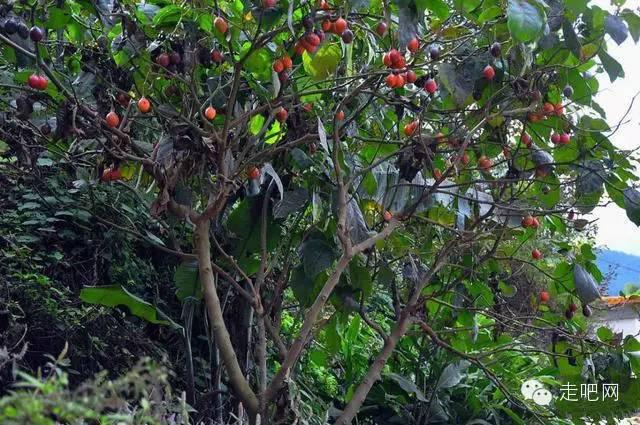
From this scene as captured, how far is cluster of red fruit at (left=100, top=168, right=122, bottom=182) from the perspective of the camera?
2.25 meters

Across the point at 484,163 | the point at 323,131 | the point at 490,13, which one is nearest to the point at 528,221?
the point at 484,163

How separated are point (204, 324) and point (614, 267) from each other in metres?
5.64

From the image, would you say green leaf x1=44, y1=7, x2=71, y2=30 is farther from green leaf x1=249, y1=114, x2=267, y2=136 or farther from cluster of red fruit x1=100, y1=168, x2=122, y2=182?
green leaf x1=249, y1=114, x2=267, y2=136

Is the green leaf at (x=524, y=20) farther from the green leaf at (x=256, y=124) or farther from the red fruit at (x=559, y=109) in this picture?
the green leaf at (x=256, y=124)

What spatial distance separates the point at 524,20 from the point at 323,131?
0.60 meters

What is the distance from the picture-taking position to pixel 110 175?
7.43 ft

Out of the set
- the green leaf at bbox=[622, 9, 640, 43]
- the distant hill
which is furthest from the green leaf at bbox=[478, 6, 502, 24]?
the distant hill

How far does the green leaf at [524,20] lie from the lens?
1.91 m

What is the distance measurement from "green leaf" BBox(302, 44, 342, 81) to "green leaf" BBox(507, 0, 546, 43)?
1.80ft

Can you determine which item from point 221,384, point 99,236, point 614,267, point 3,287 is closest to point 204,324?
point 221,384

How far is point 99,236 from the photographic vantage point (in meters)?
3.24

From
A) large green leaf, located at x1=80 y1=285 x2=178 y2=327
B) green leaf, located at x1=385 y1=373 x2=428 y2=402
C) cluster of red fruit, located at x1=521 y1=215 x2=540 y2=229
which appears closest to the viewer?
large green leaf, located at x1=80 y1=285 x2=178 y2=327

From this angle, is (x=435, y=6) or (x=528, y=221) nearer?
(x=435, y=6)

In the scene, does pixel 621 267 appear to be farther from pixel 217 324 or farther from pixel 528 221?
pixel 217 324
